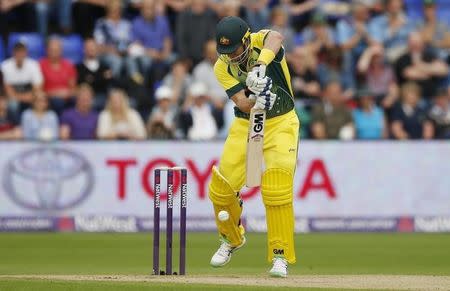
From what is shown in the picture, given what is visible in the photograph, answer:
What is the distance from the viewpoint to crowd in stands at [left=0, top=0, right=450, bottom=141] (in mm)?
17859

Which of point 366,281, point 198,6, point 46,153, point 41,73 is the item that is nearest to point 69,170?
point 46,153

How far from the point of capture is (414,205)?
687 inches

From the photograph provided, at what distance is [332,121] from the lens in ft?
59.3

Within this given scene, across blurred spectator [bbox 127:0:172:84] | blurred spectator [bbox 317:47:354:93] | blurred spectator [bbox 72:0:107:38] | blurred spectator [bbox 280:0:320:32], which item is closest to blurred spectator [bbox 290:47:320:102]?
blurred spectator [bbox 317:47:354:93]

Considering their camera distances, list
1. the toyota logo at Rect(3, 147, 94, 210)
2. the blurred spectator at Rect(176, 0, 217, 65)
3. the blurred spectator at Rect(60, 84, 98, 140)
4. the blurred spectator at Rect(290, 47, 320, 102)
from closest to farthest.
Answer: the toyota logo at Rect(3, 147, 94, 210) < the blurred spectator at Rect(60, 84, 98, 140) < the blurred spectator at Rect(290, 47, 320, 102) < the blurred spectator at Rect(176, 0, 217, 65)

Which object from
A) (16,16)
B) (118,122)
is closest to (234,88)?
(118,122)

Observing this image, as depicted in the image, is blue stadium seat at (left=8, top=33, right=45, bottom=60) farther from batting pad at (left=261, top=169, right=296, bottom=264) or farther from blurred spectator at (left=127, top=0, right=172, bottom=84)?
batting pad at (left=261, top=169, right=296, bottom=264)

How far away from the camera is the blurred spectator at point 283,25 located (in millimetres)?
19000

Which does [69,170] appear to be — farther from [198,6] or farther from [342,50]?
[342,50]

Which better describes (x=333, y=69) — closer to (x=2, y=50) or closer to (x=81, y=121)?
(x=81, y=121)

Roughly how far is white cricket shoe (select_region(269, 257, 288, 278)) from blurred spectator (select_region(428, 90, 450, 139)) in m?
8.88

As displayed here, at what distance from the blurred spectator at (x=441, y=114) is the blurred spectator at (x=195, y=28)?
3.62 metres

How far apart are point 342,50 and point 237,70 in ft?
30.3

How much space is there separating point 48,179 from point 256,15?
178 inches
